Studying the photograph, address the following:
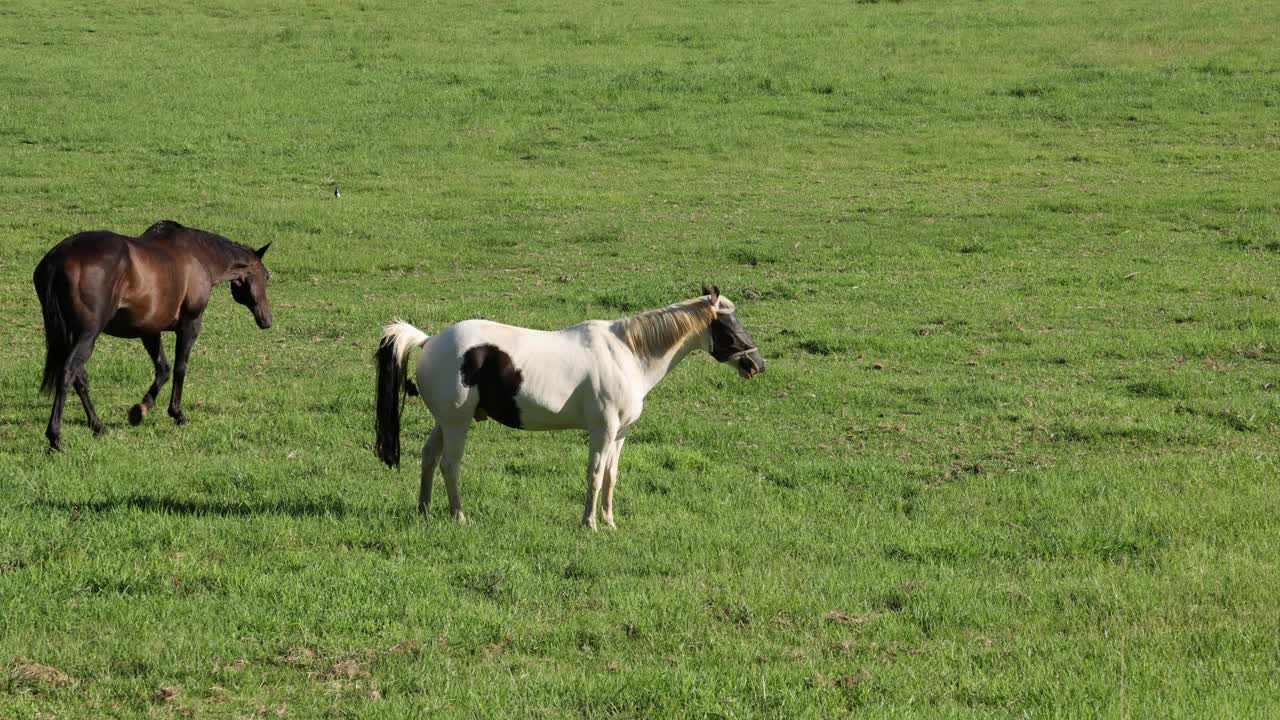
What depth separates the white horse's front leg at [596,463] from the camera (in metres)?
9.61

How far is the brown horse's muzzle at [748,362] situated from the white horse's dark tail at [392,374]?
2.33 metres

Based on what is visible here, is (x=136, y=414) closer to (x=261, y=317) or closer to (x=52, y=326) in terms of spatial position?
(x=52, y=326)

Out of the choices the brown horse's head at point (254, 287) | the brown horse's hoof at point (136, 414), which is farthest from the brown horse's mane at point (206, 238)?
the brown horse's hoof at point (136, 414)

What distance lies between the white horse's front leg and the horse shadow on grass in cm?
174

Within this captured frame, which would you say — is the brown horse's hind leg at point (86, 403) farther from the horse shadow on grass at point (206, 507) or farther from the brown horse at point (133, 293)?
the horse shadow on grass at point (206, 507)

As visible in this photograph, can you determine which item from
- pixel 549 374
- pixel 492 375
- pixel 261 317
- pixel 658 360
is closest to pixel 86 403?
pixel 261 317

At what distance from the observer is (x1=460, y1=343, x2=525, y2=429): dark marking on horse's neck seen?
31.2 feet

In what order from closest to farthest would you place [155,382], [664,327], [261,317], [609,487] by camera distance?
1. [609,487]
2. [664,327]
3. [155,382]
4. [261,317]

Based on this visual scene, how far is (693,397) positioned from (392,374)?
16.6 ft

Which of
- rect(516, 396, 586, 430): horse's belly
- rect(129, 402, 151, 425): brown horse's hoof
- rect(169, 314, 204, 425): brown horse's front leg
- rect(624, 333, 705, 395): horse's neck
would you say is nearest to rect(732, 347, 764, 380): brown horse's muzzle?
rect(624, 333, 705, 395): horse's neck

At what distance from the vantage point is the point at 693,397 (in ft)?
46.6

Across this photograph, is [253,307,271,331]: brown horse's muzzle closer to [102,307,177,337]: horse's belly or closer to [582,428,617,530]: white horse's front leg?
[102,307,177,337]: horse's belly

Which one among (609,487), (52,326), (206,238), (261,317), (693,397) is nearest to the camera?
(609,487)

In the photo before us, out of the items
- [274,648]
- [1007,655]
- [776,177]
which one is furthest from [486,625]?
[776,177]
